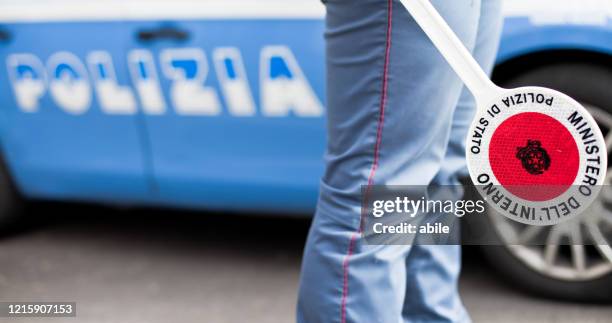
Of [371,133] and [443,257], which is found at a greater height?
[371,133]

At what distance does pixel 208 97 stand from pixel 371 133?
3.92ft

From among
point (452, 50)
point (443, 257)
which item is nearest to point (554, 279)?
point (443, 257)

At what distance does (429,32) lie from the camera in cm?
123

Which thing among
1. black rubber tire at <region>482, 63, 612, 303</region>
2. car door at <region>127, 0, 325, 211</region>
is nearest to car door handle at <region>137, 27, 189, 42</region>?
car door at <region>127, 0, 325, 211</region>

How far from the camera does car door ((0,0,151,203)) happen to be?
260 centimetres

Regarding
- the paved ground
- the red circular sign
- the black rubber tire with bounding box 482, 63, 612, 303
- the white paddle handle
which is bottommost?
the paved ground

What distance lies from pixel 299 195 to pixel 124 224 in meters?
1.07

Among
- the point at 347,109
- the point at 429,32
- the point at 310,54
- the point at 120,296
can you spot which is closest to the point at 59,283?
the point at 120,296

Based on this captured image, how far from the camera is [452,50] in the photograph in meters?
1.21

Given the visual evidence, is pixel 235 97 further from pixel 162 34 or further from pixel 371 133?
pixel 371 133

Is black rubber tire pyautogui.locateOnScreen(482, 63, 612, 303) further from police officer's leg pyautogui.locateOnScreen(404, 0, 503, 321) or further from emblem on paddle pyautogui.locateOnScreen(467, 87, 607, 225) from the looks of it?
emblem on paddle pyautogui.locateOnScreen(467, 87, 607, 225)

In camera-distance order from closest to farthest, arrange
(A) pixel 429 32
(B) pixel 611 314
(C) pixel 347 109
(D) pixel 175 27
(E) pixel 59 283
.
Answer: (A) pixel 429 32, (C) pixel 347 109, (B) pixel 611 314, (D) pixel 175 27, (E) pixel 59 283

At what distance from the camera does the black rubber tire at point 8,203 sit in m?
3.03

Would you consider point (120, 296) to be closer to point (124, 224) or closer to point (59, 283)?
point (59, 283)
